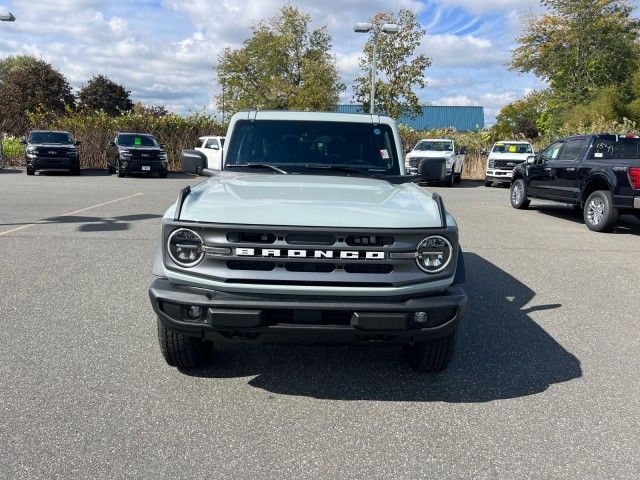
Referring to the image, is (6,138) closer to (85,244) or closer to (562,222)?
(85,244)

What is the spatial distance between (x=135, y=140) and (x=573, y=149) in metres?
18.1

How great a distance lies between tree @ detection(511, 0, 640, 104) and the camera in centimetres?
3412

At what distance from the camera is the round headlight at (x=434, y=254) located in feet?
11.4

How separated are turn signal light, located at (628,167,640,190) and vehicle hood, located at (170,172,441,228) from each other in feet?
26.0

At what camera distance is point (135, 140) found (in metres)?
25.3

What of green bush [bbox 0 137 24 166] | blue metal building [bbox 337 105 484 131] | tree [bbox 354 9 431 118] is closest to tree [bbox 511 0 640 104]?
tree [bbox 354 9 431 118]

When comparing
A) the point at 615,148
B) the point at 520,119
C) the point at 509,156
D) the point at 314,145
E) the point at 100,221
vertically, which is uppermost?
the point at 520,119

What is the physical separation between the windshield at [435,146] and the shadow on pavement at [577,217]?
844 cm

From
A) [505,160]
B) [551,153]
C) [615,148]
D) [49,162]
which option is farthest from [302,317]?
[49,162]

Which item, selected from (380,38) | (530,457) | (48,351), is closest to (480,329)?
(530,457)

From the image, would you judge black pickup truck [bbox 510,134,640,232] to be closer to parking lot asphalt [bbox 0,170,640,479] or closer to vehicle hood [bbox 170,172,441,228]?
parking lot asphalt [bbox 0,170,640,479]

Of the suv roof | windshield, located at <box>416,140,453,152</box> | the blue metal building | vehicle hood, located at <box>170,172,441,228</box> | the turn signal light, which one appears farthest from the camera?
the blue metal building

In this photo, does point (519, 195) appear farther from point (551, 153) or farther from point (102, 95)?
point (102, 95)

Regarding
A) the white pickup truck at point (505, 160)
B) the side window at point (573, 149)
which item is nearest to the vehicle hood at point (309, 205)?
the side window at point (573, 149)
